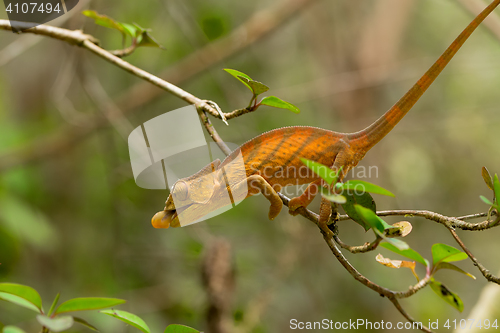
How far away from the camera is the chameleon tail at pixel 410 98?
1.22 meters

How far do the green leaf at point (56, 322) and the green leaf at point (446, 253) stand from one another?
79cm

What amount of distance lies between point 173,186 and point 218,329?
1.19 meters

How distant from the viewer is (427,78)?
1.32m

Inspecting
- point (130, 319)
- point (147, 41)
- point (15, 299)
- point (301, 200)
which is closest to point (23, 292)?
point (15, 299)

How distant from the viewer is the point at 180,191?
133 centimetres

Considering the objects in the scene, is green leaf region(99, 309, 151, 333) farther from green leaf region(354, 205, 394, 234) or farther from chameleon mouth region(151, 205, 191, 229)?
green leaf region(354, 205, 394, 234)

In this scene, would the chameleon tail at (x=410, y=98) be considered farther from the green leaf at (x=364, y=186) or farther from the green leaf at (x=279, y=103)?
the green leaf at (x=364, y=186)

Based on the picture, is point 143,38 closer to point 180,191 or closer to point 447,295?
point 180,191

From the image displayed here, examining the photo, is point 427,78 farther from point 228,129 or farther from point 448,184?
point 448,184

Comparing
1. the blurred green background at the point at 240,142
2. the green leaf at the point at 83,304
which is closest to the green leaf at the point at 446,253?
the green leaf at the point at 83,304

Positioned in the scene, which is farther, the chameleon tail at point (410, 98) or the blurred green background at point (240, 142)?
the blurred green background at point (240, 142)

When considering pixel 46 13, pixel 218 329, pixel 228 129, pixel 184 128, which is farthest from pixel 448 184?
pixel 46 13

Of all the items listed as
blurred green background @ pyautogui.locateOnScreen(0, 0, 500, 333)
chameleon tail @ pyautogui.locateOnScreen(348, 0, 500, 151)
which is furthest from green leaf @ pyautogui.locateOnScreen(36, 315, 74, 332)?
blurred green background @ pyautogui.locateOnScreen(0, 0, 500, 333)

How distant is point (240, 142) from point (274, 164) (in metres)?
1.66
